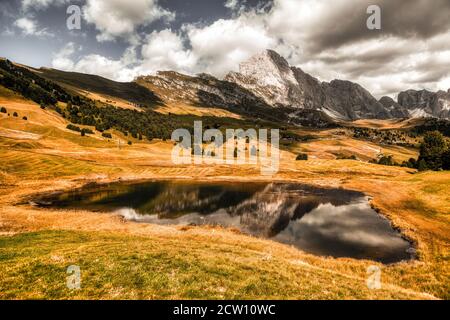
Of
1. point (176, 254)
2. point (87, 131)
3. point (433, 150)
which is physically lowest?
point (176, 254)

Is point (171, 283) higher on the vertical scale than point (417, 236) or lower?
higher

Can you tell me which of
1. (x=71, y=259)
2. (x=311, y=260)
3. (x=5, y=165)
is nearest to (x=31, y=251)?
(x=71, y=259)

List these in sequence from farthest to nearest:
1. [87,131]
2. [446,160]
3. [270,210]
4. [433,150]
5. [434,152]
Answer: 1. [87,131]
2. [433,150]
3. [434,152]
4. [446,160]
5. [270,210]

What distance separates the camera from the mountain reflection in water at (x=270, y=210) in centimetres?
4825

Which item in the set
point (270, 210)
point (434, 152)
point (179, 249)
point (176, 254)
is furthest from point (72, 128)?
point (434, 152)

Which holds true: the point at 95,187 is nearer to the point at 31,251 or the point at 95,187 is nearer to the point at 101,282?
the point at 31,251

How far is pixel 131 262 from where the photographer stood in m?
23.0

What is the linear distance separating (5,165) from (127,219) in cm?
6990

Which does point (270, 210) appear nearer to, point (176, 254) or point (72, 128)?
point (176, 254)

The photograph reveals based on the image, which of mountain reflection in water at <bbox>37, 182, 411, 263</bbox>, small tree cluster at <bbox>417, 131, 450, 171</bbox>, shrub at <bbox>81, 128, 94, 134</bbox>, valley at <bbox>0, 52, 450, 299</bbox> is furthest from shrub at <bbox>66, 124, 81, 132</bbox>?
small tree cluster at <bbox>417, 131, 450, 171</bbox>

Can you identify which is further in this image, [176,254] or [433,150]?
[433,150]

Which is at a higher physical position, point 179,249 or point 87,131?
point 87,131

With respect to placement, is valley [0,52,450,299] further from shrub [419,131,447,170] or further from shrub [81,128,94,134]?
shrub [81,128,94,134]

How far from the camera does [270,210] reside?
76.1 meters
